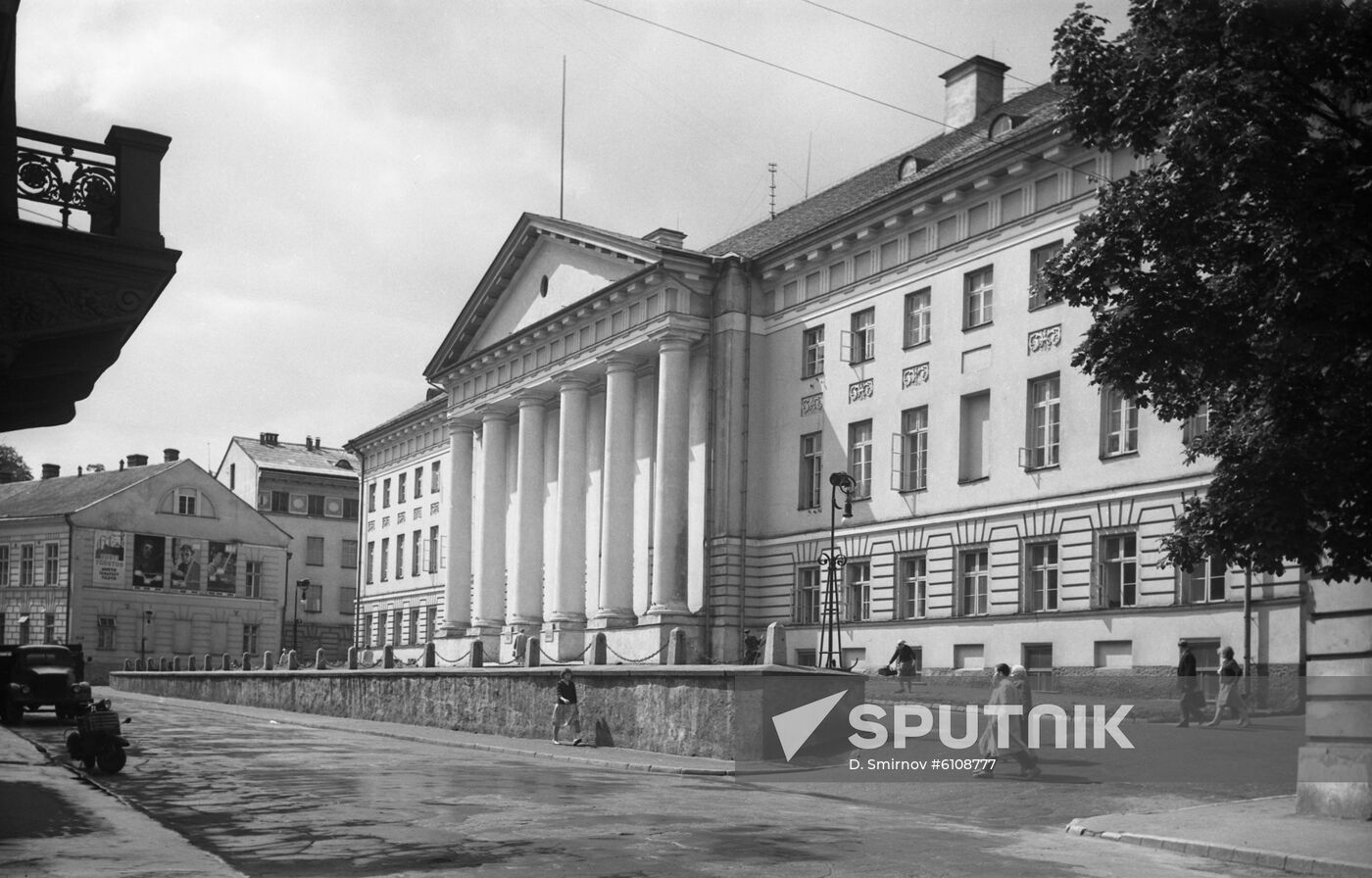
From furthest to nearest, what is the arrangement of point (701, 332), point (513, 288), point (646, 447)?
point (513, 288) → point (646, 447) → point (701, 332)

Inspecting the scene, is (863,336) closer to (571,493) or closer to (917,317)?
(917,317)

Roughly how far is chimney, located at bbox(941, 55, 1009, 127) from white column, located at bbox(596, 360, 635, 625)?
13103 mm

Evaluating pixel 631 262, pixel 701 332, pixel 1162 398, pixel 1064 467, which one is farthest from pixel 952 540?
pixel 1162 398

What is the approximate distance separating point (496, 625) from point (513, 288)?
12689mm

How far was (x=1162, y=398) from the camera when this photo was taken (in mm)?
15938

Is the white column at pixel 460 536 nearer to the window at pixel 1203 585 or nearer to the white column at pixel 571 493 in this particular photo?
the white column at pixel 571 493

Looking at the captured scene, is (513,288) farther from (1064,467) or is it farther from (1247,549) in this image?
(1247,549)

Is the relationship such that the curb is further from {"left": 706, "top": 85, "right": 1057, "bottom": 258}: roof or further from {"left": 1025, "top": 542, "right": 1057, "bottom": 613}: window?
{"left": 706, "top": 85, "right": 1057, "bottom": 258}: roof

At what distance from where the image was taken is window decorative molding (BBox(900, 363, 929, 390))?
40.6m

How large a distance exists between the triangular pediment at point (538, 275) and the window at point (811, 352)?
535 centimetres

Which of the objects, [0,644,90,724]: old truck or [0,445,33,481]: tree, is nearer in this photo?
[0,644,90,724]: old truck

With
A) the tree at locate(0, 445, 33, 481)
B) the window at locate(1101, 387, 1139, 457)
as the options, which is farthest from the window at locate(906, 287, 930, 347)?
the tree at locate(0, 445, 33, 481)

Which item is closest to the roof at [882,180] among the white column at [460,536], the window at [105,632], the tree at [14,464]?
the white column at [460,536]

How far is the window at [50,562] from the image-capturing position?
79438 mm
